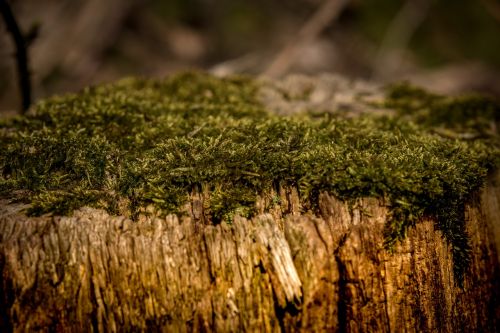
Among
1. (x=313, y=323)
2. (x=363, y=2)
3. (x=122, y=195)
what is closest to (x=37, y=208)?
(x=122, y=195)

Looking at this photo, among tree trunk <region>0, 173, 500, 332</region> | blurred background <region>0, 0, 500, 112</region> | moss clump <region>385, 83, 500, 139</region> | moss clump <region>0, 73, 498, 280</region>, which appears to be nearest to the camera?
tree trunk <region>0, 173, 500, 332</region>

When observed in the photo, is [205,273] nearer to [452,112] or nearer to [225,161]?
[225,161]

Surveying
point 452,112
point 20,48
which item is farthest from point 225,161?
point 20,48

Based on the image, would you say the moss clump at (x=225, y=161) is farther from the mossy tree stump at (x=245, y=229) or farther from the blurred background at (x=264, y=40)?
the blurred background at (x=264, y=40)

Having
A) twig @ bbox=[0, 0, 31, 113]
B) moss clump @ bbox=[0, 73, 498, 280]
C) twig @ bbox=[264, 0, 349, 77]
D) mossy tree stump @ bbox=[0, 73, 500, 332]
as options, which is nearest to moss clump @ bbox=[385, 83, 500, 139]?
moss clump @ bbox=[0, 73, 498, 280]

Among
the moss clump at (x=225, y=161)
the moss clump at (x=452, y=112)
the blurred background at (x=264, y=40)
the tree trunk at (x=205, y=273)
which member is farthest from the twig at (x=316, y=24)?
the tree trunk at (x=205, y=273)

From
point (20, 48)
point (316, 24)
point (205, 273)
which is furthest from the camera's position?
point (316, 24)

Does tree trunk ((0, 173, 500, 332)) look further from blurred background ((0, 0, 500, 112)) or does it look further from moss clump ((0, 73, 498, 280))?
blurred background ((0, 0, 500, 112))

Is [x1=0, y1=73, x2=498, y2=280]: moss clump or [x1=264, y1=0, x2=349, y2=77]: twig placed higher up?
[x1=264, y1=0, x2=349, y2=77]: twig
